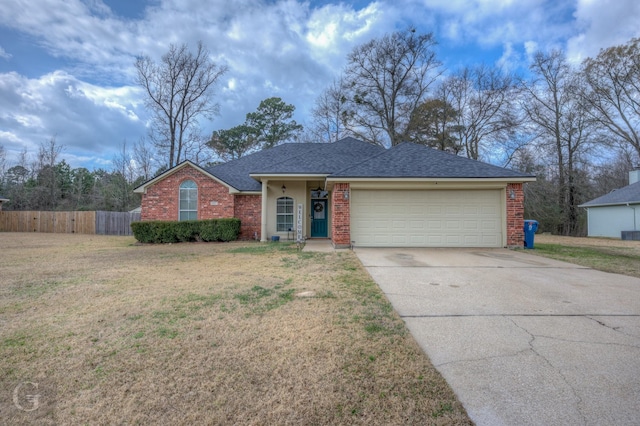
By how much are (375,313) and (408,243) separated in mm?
7290

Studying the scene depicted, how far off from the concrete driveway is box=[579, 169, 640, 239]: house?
1843 centimetres

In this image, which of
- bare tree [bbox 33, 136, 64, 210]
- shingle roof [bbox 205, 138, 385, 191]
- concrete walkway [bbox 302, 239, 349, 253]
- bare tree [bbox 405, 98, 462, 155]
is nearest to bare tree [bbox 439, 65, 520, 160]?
bare tree [bbox 405, 98, 462, 155]

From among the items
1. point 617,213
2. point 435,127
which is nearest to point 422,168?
point 435,127

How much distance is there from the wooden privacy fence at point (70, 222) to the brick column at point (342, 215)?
53.1ft

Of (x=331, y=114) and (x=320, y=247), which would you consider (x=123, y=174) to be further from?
(x=320, y=247)

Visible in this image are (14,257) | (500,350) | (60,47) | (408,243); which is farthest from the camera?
(60,47)

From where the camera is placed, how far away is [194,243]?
13180 millimetres

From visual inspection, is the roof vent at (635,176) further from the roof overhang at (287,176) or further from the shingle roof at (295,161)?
the roof overhang at (287,176)

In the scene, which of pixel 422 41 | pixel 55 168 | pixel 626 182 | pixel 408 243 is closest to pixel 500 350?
pixel 408 243

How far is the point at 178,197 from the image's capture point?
46.5ft

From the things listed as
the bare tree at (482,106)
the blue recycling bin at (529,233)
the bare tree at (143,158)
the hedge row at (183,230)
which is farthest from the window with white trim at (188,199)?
the bare tree at (482,106)

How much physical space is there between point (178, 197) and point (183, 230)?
1.78 meters

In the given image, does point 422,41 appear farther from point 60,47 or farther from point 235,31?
point 60,47

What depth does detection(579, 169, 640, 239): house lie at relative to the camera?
18.7m
